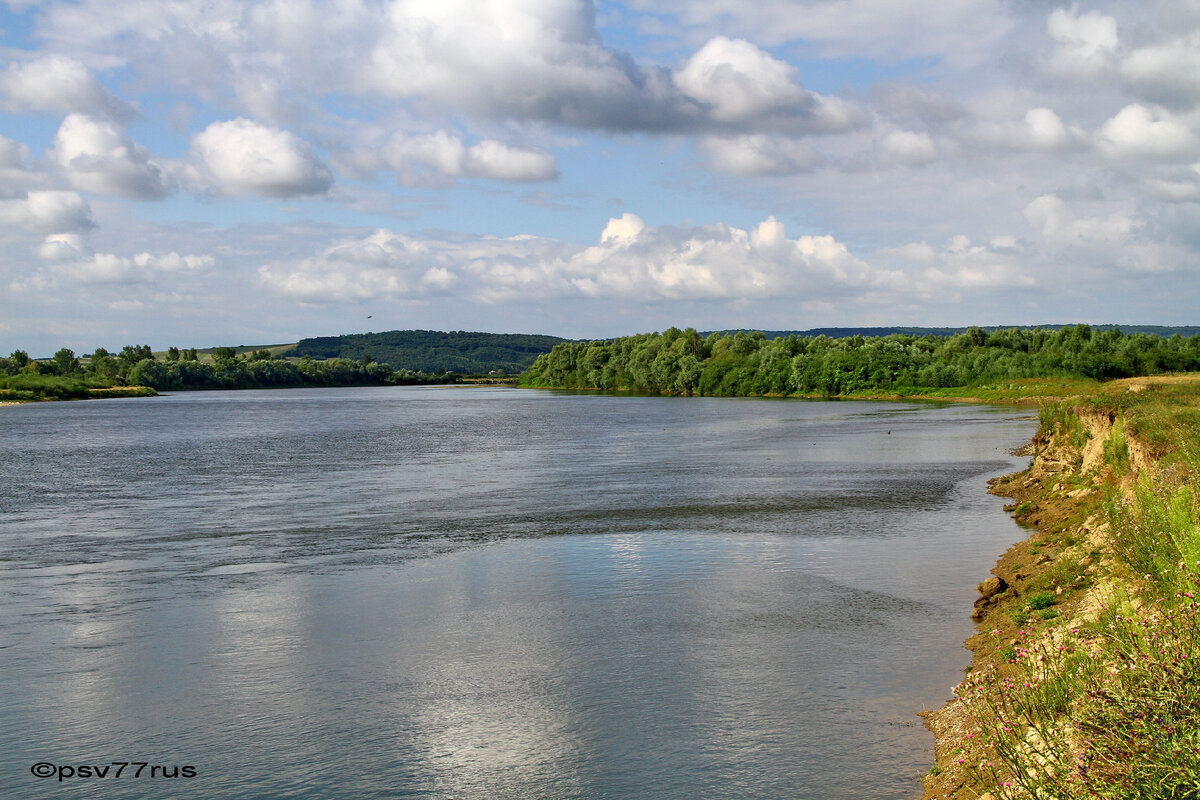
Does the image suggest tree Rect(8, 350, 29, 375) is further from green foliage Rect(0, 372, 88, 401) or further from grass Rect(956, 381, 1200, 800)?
grass Rect(956, 381, 1200, 800)

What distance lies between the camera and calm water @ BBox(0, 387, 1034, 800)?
10.1 m

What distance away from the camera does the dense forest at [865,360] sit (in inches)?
4203

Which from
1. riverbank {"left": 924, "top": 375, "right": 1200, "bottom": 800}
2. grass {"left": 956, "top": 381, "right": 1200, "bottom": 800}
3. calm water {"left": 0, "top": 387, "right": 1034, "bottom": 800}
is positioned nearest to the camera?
grass {"left": 956, "top": 381, "right": 1200, "bottom": 800}

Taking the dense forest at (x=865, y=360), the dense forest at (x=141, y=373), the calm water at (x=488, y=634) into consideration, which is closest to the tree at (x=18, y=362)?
the dense forest at (x=141, y=373)

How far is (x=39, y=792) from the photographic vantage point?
31.3 ft

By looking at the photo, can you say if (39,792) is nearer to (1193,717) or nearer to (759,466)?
(1193,717)

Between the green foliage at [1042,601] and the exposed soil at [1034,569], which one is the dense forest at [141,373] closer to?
the exposed soil at [1034,569]

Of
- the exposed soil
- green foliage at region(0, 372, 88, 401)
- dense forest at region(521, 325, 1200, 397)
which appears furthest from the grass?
green foliage at region(0, 372, 88, 401)

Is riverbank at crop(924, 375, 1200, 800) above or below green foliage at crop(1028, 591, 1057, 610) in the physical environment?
above

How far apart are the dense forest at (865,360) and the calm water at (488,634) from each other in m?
79.8

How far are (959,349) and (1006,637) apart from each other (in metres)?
118

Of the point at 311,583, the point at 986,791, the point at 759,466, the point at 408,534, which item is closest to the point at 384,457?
the point at 759,466

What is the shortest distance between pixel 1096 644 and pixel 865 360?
10814 centimetres

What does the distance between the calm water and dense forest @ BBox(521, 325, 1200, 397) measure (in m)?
79.8
